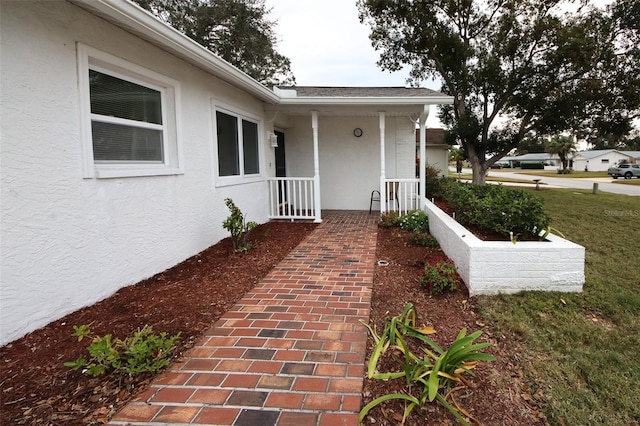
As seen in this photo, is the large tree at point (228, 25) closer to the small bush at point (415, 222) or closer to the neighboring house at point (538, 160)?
the small bush at point (415, 222)

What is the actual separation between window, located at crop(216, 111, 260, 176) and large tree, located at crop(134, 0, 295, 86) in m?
9.17

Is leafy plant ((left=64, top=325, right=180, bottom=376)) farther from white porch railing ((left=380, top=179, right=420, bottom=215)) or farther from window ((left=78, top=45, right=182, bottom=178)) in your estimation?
white porch railing ((left=380, top=179, right=420, bottom=215))

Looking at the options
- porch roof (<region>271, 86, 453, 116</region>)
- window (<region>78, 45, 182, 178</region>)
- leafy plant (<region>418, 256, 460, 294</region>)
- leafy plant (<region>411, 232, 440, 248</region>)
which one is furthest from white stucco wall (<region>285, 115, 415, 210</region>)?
leafy plant (<region>418, 256, 460, 294</region>)

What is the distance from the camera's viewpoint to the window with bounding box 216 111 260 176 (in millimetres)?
6191

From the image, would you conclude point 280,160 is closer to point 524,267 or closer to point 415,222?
point 415,222

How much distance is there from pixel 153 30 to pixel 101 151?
136cm

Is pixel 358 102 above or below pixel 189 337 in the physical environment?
above

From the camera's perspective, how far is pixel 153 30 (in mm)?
3594

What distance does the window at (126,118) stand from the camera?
342 centimetres

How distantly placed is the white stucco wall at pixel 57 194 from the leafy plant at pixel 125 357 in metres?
0.81

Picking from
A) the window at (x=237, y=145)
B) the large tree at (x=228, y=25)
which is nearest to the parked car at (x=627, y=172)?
the large tree at (x=228, y=25)

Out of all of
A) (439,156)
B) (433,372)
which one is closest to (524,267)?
(433,372)

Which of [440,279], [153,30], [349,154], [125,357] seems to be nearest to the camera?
[125,357]

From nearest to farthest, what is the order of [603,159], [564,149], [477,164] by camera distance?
1. [477,164]
2. [564,149]
3. [603,159]
